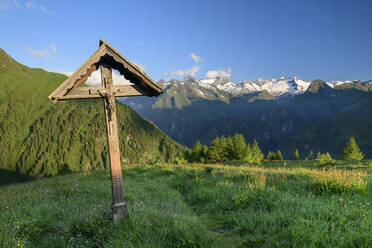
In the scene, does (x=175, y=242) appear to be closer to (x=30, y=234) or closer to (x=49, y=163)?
(x=30, y=234)

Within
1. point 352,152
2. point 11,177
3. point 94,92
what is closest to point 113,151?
point 94,92

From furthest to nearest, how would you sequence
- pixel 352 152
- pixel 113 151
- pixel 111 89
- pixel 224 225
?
pixel 352 152
pixel 111 89
pixel 113 151
pixel 224 225

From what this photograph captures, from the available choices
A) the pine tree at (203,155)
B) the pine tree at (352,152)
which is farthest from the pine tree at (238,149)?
the pine tree at (352,152)

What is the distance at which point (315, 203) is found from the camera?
6.13 m

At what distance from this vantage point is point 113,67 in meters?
6.76

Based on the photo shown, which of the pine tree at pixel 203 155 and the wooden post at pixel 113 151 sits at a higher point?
the wooden post at pixel 113 151

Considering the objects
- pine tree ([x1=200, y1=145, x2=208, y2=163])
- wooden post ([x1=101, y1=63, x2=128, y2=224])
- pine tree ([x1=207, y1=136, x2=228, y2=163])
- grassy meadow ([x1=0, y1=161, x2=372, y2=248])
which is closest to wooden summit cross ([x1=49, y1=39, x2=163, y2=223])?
wooden post ([x1=101, y1=63, x2=128, y2=224])

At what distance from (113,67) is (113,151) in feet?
9.60

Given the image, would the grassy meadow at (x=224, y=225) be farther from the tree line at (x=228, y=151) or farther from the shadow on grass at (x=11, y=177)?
the shadow on grass at (x=11, y=177)

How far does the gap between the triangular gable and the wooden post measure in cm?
33

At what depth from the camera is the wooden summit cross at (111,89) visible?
19.0ft

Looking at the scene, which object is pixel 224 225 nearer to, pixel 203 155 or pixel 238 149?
pixel 238 149

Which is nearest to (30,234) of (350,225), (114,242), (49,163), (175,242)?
(114,242)

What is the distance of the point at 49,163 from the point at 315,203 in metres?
216
